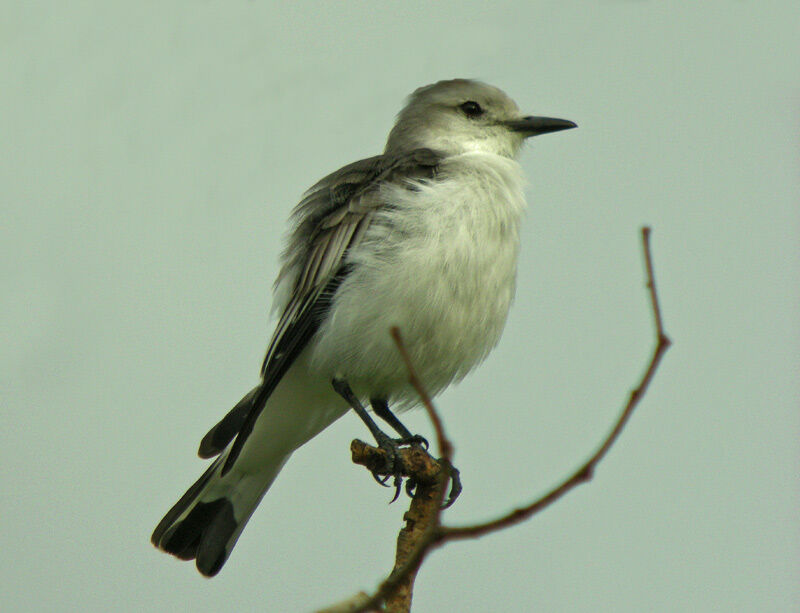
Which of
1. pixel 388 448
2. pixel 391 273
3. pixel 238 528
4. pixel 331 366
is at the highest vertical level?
pixel 391 273

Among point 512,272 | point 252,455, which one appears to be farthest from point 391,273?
point 252,455

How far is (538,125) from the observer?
674cm

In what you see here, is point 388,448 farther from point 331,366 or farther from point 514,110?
point 514,110

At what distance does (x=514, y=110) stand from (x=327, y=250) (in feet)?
6.13

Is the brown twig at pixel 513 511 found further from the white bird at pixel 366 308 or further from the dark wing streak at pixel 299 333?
the dark wing streak at pixel 299 333

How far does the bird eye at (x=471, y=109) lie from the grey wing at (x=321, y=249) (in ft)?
2.85

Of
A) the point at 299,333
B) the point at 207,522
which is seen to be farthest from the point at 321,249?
the point at 207,522

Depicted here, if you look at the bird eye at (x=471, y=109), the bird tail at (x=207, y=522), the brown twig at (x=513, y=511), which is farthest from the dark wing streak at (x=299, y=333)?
the brown twig at (x=513, y=511)

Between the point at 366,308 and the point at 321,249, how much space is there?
0.58 metres

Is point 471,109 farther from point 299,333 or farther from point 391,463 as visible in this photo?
point 391,463

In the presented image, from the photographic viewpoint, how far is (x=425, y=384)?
589cm

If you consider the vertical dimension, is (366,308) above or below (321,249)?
below

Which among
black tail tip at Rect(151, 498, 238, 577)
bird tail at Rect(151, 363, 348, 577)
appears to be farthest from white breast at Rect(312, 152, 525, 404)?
black tail tip at Rect(151, 498, 238, 577)

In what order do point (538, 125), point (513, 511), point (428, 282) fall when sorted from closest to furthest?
point (513, 511), point (428, 282), point (538, 125)
